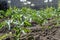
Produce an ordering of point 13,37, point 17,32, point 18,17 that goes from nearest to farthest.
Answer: point 13,37 < point 17,32 < point 18,17

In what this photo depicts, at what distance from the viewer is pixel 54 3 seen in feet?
32.1

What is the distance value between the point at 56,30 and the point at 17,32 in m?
0.63

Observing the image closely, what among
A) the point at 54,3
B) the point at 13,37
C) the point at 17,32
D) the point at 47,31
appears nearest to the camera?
the point at 13,37

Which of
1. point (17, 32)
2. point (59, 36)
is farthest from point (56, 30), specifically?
point (17, 32)

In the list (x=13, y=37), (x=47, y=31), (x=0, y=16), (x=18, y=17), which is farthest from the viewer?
(x=0, y=16)

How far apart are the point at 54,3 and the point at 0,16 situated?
4.67 meters

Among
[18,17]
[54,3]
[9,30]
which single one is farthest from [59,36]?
[54,3]

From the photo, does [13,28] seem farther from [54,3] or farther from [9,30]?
[54,3]

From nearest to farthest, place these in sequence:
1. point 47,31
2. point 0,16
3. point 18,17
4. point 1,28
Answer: point 47,31
point 1,28
point 18,17
point 0,16

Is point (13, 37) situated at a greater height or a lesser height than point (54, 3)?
greater

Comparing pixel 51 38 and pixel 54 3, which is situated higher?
pixel 51 38

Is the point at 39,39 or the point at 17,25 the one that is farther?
the point at 17,25

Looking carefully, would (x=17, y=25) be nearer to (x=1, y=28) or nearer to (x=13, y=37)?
(x=1, y=28)

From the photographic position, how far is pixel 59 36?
3301 mm
